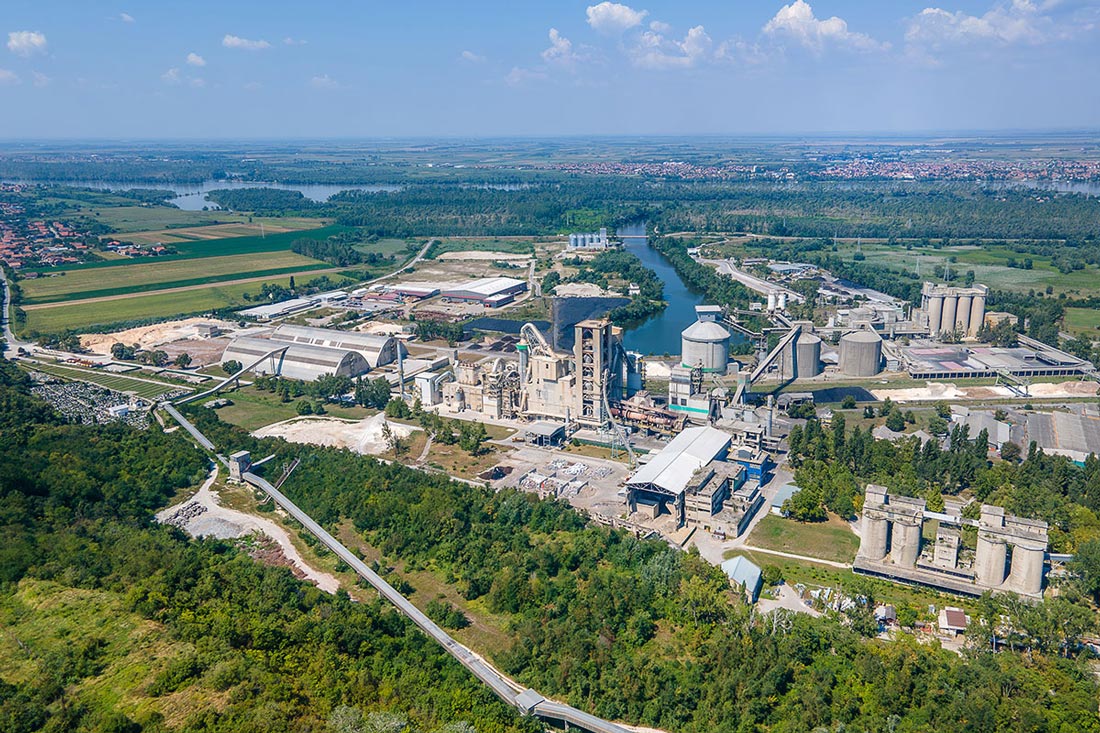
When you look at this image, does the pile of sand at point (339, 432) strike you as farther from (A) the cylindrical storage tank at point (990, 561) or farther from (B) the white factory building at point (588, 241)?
(B) the white factory building at point (588, 241)

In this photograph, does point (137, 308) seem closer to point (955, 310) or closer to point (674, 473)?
point (674, 473)

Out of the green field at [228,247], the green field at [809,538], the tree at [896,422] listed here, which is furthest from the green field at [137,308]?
the tree at [896,422]

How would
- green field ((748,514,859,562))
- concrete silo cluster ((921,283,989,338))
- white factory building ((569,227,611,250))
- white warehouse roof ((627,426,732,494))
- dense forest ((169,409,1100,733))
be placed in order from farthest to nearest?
white factory building ((569,227,611,250)), concrete silo cluster ((921,283,989,338)), white warehouse roof ((627,426,732,494)), green field ((748,514,859,562)), dense forest ((169,409,1100,733))

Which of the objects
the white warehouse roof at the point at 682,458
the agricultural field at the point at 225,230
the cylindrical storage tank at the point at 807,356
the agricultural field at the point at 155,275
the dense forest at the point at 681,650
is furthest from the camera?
the agricultural field at the point at 225,230

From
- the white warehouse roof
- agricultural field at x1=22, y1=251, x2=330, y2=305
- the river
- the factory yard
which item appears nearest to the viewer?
the white warehouse roof

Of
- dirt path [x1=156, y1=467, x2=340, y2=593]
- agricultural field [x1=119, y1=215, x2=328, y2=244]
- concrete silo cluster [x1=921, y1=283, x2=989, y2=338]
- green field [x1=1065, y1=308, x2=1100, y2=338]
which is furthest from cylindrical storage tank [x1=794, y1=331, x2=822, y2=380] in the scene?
agricultural field [x1=119, y1=215, x2=328, y2=244]

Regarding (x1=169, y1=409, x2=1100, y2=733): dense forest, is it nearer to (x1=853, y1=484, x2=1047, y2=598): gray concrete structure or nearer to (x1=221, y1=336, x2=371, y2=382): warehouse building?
(x1=853, y1=484, x2=1047, y2=598): gray concrete structure

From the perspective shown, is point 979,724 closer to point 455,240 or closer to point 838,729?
point 838,729
